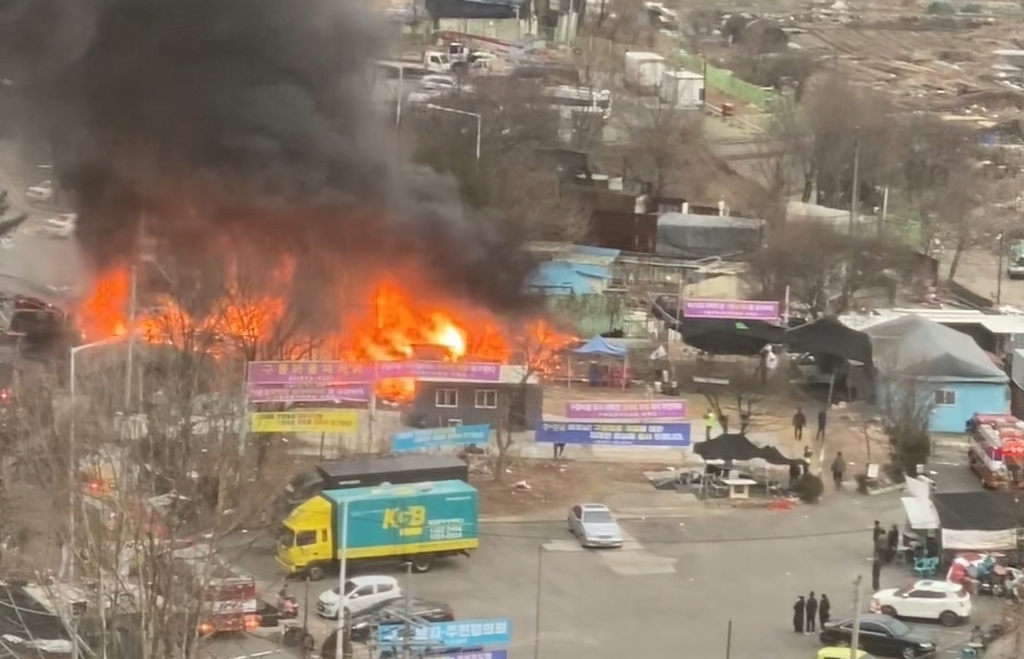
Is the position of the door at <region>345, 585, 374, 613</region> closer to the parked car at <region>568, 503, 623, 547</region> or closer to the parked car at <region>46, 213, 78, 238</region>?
the parked car at <region>568, 503, 623, 547</region>

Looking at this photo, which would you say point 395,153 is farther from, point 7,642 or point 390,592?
point 7,642

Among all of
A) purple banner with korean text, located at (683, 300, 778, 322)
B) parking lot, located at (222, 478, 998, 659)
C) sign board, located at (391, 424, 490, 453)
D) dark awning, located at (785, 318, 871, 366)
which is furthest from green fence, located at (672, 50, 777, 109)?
parking lot, located at (222, 478, 998, 659)

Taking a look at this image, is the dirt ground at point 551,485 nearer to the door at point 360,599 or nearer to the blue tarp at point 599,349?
the door at point 360,599

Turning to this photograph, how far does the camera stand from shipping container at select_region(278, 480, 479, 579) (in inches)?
441

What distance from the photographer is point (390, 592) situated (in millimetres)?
10562

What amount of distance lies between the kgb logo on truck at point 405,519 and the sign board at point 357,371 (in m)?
2.21

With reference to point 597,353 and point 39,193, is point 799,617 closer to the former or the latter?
point 597,353

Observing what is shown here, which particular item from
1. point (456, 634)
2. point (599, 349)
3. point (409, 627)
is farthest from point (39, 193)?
point (456, 634)

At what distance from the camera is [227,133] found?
1500cm

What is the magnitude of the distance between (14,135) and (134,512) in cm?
817

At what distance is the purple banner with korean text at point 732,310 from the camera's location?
711 inches

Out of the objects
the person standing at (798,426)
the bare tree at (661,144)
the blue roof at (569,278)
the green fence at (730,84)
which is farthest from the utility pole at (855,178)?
the person standing at (798,426)

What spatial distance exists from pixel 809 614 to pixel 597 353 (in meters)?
6.96


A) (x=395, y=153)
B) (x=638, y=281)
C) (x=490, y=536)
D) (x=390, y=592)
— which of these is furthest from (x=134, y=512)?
(x=638, y=281)
